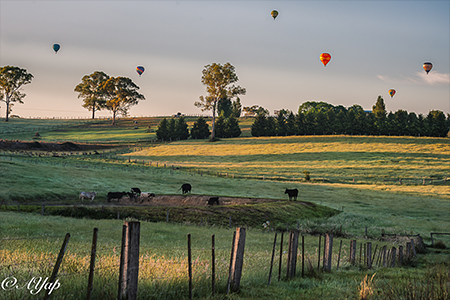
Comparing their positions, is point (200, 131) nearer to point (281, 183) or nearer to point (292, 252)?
point (281, 183)

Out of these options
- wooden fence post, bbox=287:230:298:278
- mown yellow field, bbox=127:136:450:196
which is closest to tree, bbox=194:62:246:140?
mown yellow field, bbox=127:136:450:196

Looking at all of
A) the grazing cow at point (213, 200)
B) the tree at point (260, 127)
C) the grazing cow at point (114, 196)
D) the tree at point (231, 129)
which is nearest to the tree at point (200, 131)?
the tree at point (231, 129)

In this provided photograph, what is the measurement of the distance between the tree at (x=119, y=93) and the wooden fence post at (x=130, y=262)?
481ft

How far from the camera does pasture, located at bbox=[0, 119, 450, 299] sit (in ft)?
53.8

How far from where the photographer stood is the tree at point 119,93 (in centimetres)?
14875

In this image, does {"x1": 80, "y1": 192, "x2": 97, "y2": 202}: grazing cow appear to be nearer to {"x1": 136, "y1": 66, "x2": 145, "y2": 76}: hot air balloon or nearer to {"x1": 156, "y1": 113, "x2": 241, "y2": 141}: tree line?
{"x1": 156, "y1": 113, "x2": 241, "y2": 141}: tree line

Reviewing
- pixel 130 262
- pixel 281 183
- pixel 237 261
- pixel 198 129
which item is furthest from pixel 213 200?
pixel 198 129

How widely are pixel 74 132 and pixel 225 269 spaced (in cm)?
13219

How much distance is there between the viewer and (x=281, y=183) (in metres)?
60.3

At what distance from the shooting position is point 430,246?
27.7m

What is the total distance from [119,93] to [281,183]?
103 m

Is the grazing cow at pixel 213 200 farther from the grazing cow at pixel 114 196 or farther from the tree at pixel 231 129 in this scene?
the tree at pixel 231 129

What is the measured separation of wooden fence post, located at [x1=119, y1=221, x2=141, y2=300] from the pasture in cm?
211

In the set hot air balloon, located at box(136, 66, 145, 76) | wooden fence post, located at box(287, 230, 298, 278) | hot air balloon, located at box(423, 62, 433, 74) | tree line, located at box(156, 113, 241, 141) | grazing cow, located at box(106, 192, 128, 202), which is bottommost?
grazing cow, located at box(106, 192, 128, 202)
